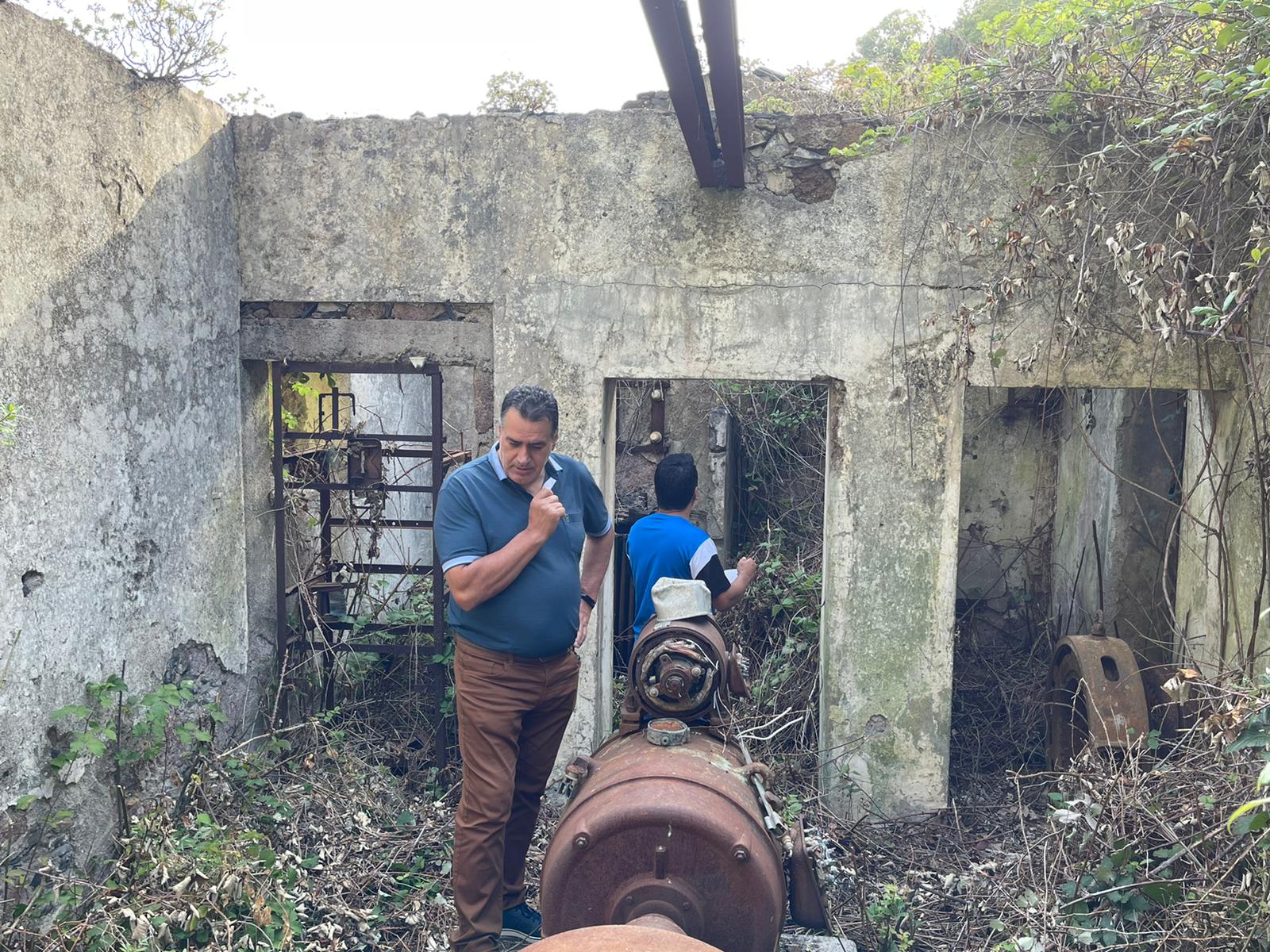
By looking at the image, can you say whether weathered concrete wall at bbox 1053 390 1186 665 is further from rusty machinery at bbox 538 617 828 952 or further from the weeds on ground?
the weeds on ground

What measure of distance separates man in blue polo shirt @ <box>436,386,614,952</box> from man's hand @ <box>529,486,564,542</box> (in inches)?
0.5

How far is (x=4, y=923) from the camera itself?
3.35 m

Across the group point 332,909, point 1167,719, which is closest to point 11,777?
point 332,909

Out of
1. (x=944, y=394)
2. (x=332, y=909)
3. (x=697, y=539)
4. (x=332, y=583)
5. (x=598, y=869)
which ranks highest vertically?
(x=944, y=394)

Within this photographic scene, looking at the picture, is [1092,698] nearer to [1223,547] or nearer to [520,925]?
[1223,547]

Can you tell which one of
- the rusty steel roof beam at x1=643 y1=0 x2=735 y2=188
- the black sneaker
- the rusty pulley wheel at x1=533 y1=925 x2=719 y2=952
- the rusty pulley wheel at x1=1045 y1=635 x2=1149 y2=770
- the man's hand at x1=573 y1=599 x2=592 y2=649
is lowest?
the black sneaker

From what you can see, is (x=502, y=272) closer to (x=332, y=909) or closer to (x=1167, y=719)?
(x=332, y=909)

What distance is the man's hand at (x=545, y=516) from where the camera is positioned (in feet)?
10.9

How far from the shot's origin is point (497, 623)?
3.49 meters

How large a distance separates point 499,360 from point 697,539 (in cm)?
144

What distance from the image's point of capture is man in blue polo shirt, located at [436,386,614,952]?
3.46 meters

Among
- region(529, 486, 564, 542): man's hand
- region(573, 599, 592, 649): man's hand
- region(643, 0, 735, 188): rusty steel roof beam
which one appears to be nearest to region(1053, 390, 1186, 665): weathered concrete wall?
region(643, 0, 735, 188): rusty steel roof beam

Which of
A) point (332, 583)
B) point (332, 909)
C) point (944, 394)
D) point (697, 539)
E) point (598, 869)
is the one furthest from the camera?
point (332, 583)

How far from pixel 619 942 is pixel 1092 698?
3.46 meters
